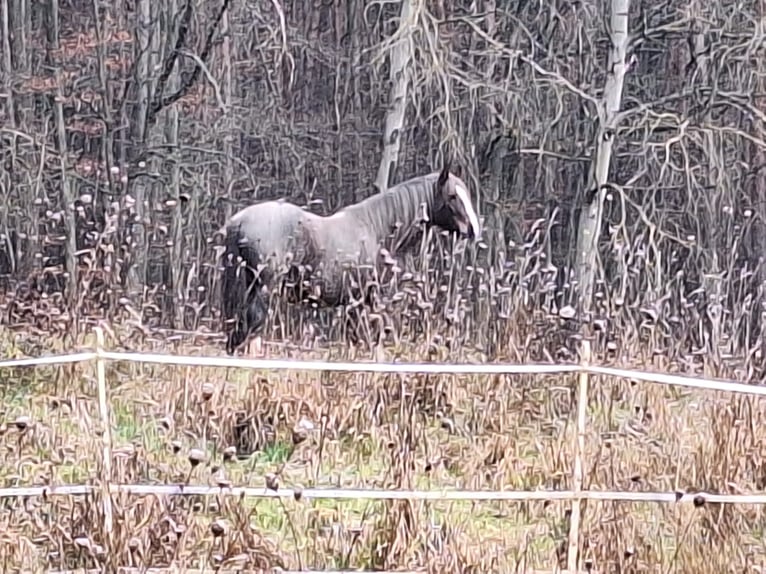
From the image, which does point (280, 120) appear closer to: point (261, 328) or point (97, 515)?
point (261, 328)

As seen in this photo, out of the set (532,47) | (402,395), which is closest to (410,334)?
(402,395)

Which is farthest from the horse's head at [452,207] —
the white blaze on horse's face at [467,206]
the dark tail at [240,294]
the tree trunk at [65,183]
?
the tree trunk at [65,183]

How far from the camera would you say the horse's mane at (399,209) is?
17.3 feet

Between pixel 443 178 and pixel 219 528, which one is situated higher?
pixel 443 178

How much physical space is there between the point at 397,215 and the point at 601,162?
3.39 feet

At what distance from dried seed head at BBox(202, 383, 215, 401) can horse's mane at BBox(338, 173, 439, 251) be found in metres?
1.18

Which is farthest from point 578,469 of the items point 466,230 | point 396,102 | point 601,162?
point 396,102

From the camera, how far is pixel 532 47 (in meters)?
5.43

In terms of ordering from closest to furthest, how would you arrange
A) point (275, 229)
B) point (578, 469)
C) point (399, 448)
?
1. point (578, 469)
2. point (399, 448)
3. point (275, 229)

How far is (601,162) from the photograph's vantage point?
548cm

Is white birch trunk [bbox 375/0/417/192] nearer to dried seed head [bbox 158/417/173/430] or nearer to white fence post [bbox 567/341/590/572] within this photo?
dried seed head [bbox 158/417/173/430]

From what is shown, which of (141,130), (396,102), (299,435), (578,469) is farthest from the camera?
(141,130)

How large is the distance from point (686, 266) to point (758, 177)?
0.53 meters

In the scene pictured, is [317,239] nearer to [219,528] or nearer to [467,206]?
[467,206]
